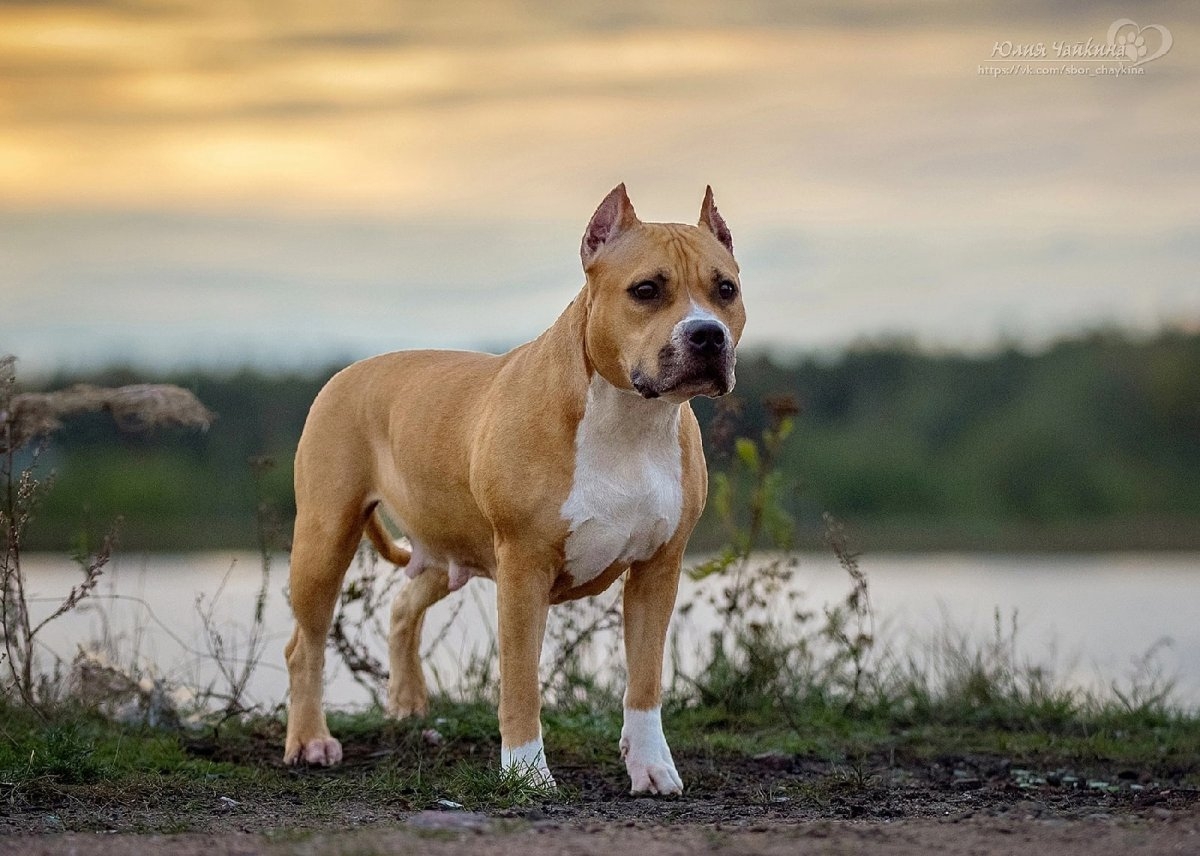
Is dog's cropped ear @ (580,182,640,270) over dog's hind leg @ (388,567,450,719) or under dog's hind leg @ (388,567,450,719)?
over

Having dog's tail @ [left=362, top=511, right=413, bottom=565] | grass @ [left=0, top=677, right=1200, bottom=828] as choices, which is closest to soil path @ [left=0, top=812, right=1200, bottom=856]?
grass @ [left=0, top=677, right=1200, bottom=828]

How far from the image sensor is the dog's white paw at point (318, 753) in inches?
272

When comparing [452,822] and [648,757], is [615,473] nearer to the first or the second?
[648,757]

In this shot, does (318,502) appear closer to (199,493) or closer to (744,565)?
(744,565)

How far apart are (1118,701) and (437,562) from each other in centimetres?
393

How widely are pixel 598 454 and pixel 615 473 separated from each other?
0.09 m

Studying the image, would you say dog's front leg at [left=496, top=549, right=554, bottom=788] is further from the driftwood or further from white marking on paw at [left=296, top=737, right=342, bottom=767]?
the driftwood

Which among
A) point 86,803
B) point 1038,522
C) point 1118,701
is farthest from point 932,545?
point 86,803

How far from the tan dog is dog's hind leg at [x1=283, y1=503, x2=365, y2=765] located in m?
0.55

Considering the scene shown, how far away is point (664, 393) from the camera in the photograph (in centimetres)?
558

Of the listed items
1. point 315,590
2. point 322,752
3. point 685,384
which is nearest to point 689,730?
point 322,752

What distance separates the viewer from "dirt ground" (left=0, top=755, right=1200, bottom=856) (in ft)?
14.6

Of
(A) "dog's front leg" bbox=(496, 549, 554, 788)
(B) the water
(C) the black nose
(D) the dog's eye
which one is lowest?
(B) the water

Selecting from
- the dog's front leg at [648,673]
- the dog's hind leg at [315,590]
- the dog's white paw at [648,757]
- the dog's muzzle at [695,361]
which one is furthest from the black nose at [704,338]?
the dog's hind leg at [315,590]
